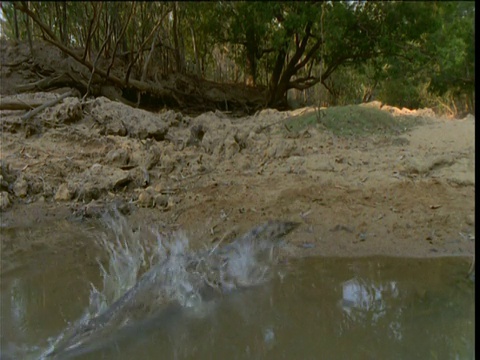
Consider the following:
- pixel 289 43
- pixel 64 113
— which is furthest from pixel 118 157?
pixel 289 43

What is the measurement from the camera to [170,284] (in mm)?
1889

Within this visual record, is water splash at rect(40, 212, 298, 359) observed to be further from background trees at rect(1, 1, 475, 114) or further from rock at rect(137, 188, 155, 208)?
rock at rect(137, 188, 155, 208)

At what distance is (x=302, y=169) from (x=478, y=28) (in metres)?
1.04

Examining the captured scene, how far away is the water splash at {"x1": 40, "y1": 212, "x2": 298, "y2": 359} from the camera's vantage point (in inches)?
69.2

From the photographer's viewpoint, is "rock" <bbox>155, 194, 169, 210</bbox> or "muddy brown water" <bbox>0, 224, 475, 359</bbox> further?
"rock" <bbox>155, 194, 169, 210</bbox>

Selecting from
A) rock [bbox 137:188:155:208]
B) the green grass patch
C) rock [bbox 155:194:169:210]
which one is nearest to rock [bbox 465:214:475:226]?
the green grass patch

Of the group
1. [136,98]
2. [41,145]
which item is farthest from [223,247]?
[41,145]

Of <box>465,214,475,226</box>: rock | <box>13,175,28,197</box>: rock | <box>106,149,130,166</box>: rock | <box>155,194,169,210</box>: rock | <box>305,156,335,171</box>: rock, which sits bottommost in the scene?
<box>465,214,475,226</box>: rock

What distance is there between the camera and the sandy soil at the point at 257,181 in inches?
76.5

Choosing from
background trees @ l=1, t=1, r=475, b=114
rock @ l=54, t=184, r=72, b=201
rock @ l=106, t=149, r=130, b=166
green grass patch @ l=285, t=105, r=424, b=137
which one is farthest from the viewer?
rock @ l=106, t=149, r=130, b=166

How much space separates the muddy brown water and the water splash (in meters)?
0.03

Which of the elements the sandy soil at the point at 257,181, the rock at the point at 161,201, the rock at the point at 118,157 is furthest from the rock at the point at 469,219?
the rock at the point at 118,157

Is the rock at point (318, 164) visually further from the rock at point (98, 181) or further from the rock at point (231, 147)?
the rock at point (98, 181)

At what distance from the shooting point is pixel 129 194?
3562mm
